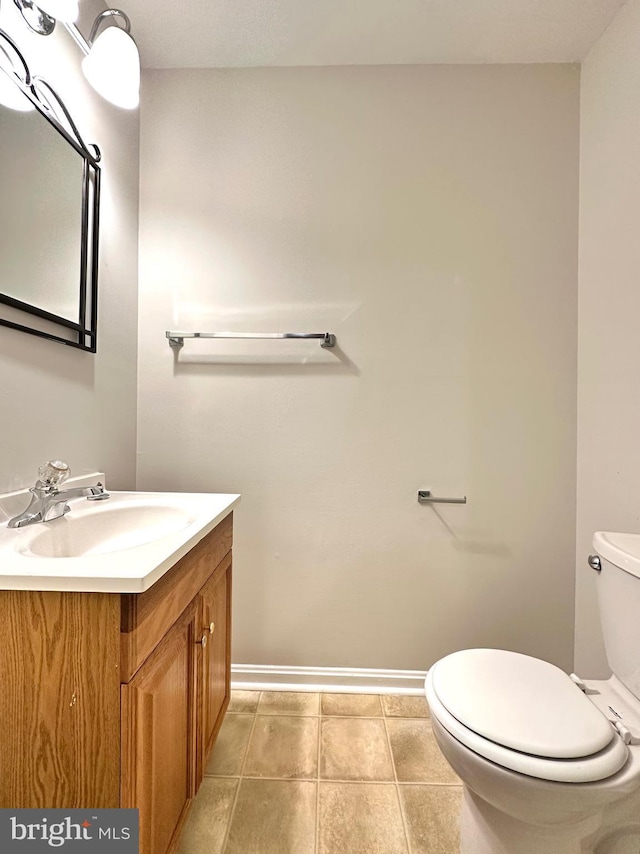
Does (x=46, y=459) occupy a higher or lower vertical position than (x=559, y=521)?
higher

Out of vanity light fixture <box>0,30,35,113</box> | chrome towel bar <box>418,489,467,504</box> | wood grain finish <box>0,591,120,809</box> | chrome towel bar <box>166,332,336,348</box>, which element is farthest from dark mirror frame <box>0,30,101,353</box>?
chrome towel bar <box>418,489,467,504</box>

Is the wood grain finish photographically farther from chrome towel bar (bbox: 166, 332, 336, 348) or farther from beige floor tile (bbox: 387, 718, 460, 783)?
chrome towel bar (bbox: 166, 332, 336, 348)

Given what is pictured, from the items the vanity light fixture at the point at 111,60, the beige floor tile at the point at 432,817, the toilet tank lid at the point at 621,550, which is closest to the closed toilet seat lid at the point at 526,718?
the toilet tank lid at the point at 621,550

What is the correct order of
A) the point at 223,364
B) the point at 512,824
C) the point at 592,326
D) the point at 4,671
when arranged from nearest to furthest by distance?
the point at 4,671, the point at 512,824, the point at 592,326, the point at 223,364

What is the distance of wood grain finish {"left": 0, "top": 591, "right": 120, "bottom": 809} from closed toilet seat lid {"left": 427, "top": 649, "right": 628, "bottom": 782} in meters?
0.71

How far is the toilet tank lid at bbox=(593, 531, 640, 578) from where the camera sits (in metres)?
1.06

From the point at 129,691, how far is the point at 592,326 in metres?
1.83

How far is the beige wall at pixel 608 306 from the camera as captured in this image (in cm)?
141

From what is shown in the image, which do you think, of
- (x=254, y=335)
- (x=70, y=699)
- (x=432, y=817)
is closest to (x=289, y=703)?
(x=432, y=817)

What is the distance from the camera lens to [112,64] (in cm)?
124

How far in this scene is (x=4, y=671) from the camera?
698 millimetres

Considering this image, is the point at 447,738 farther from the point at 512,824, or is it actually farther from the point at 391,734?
the point at 391,734

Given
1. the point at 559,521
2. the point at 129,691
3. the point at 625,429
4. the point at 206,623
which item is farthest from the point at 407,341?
the point at 129,691

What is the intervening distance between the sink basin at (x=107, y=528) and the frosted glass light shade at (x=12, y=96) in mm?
1017
